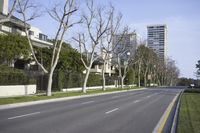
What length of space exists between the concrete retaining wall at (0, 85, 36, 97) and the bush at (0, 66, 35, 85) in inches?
17.7

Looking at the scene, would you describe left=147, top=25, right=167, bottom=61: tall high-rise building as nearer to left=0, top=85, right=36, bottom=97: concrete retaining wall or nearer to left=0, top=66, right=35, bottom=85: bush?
left=0, top=85, right=36, bottom=97: concrete retaining wall

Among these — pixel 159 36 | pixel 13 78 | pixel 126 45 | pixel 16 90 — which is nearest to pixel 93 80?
pixel 126 45

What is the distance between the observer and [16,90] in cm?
3116

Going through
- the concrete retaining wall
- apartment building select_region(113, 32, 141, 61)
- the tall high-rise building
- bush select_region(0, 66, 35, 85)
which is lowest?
the concrete retaining wall

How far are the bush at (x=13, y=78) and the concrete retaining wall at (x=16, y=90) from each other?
17.7 inches

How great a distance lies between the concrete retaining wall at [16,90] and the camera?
95.2ft

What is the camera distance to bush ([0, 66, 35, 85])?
2926 cm

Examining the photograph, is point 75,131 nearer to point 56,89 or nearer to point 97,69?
point 56,89

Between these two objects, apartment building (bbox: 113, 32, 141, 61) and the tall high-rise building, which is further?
the tall high-rise building

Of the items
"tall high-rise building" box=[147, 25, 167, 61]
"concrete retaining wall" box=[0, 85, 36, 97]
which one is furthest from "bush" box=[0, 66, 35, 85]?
"tall high-rise building" box=[147, 25, 167, 61]

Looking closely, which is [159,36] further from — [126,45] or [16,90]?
[16,90]

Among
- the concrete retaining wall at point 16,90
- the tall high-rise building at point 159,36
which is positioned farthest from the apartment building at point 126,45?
the tall high-rise building at point 159,36

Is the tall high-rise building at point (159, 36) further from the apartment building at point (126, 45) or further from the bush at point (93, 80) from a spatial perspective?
the bush at point (93, 80)

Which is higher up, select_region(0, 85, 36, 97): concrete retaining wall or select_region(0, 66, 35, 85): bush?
select_region(0, 66, 35, 85): bush
